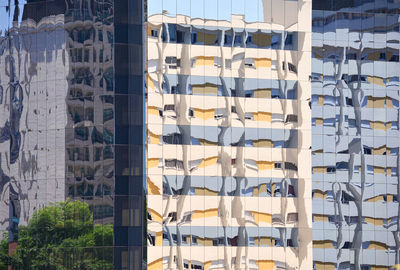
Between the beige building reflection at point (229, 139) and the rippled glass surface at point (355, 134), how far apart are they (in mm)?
1044

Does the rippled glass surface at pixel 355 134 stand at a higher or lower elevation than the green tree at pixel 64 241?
higher

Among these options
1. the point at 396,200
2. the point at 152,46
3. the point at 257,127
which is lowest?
the point at 396,200

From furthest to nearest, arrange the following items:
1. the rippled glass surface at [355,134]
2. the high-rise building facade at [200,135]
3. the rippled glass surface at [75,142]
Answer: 1. the rippled glass surface at [355,134]
2. the high-rise building facade at [200,135]
3. the rippled glass surface at [75,142]

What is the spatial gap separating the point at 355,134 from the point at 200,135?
983 centimetres

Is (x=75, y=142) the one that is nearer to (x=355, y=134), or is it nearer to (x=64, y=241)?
(x=64, y=241)

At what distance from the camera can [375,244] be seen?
54.5 metres

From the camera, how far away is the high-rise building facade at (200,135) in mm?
51781

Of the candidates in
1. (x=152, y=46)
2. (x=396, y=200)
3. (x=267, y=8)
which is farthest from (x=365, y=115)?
(x=152, y=46)

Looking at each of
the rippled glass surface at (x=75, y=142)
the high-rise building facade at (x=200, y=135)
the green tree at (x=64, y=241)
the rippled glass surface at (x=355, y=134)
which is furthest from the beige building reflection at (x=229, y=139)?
the green tree at (x=64, y=241)

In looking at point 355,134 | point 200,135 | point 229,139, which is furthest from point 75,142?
point 355,134

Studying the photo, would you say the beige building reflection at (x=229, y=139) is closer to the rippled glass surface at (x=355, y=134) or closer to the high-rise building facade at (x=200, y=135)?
the high-rise building facade at (x=200, y=135)

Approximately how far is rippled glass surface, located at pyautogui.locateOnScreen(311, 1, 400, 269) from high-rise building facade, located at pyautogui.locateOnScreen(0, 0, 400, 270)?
0.28ft

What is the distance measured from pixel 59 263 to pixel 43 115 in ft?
29.1

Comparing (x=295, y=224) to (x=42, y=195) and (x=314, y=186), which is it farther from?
(x=42, y=195)
